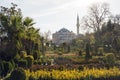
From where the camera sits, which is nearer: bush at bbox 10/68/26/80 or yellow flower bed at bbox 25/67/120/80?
bush at bbox 10/68/26/80

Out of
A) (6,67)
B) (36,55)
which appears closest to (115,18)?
(36,55)

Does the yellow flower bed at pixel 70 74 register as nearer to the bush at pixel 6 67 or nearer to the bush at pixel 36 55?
the bush at pixel 6 67

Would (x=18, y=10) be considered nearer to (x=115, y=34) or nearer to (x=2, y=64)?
(x=2, y=64)

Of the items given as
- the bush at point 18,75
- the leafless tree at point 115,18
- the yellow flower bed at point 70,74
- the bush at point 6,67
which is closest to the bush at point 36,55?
the bush at point 6,67

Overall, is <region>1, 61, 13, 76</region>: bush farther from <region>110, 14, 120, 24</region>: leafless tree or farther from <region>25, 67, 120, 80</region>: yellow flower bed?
<region>110, 14, 120, 24</region>: leafless tree

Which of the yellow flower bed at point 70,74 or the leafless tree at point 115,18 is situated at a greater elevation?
the leafless tree at point 115,18

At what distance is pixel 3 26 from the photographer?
3081cm

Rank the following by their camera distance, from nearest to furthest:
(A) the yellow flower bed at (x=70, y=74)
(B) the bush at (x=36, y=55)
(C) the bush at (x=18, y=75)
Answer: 1. (C) the bush at (x=18, y=75)
2. (A) the yellow flower bed at (x=70, y=74)
3. (B) the bush at (x=36, y=55)

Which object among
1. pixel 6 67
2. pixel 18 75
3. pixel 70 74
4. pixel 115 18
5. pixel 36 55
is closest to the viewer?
pixel 18 75

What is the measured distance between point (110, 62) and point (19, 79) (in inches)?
528

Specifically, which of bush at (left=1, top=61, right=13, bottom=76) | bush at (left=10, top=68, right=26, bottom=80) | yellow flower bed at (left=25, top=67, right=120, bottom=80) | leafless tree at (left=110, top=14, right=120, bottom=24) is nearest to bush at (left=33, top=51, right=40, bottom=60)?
bush at (left=1, top=61, right=13, bottom=76)

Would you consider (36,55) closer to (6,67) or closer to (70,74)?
(6,67)

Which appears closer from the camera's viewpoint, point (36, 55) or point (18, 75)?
point (18, 75)

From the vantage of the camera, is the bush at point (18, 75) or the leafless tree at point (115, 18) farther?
the leafless tree at point (115, 18)
